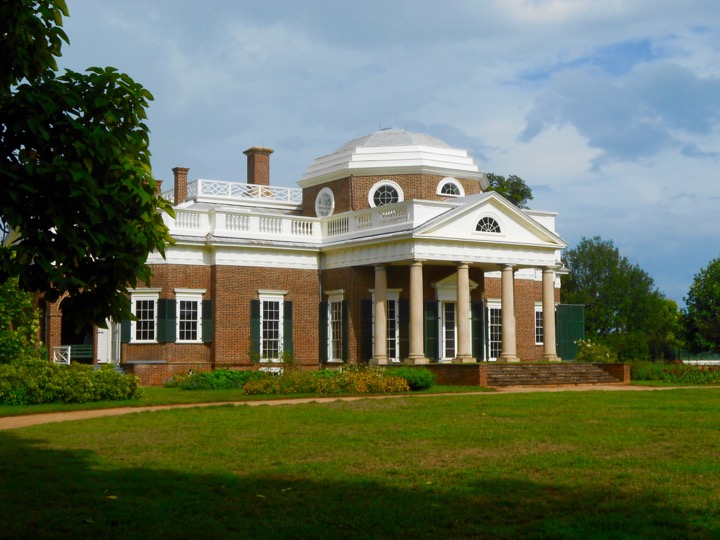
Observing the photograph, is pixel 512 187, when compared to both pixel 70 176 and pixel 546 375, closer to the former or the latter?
pixel 546 375

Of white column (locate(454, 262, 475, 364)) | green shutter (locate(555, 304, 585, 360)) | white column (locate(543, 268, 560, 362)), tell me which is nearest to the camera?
white column (locate(454, 262, 475, 364))

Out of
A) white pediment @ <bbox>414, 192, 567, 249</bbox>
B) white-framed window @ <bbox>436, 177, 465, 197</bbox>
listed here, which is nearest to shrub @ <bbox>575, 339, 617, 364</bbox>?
white pediment @ <bbox>414, 192, 567, 249</bbox>

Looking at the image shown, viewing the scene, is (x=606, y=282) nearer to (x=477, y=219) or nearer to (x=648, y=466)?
(x=477, y=219)

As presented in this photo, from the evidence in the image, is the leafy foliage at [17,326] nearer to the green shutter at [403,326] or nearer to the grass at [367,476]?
the grass at [367,476]

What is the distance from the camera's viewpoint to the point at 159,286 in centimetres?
3400

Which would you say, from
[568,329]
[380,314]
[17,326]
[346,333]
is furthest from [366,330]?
[17,326]

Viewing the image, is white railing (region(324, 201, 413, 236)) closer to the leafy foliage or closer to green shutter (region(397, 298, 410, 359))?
green shutter (region(397, 298, 410, 359))

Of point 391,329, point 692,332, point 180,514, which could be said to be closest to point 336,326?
point 391,329

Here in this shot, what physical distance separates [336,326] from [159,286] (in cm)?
677

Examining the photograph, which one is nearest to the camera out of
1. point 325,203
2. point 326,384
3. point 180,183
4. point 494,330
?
point 326,384

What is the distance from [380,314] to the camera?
1326 inches

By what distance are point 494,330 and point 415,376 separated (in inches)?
445

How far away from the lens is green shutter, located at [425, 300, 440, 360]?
35.6 metres

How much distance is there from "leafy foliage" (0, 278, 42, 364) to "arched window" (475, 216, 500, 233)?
15.2 m
